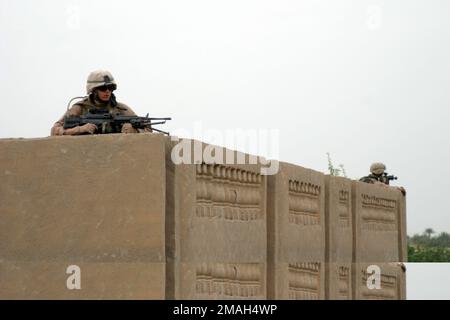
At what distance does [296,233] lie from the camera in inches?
413


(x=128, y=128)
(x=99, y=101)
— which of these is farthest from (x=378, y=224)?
(x=128, y=128)

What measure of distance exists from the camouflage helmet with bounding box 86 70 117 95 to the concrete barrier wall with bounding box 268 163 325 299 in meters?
1.52

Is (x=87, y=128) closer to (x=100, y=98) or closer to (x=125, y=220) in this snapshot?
(x=100, y=98)

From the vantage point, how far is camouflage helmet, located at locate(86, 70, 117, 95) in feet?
30.0

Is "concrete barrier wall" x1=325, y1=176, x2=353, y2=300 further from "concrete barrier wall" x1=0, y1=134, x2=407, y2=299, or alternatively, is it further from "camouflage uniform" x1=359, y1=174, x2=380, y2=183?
"camouflage uniform" x1=359, y1=174, x2=380, y2=183

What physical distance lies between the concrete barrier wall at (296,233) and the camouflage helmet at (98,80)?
1517 millimetres

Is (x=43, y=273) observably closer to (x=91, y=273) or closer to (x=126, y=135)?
(x=91, y=273)

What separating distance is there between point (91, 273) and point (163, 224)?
56 centimetres

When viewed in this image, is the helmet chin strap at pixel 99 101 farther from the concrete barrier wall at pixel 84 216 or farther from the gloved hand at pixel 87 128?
the concrete barrier wall at pixel 84 216

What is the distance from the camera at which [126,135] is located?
7.57 meters

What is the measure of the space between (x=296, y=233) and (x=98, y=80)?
7.72ft
